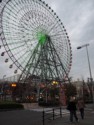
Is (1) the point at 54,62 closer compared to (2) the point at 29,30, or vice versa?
(2) the point at 29,30

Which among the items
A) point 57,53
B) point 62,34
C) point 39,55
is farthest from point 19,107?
point 62,34

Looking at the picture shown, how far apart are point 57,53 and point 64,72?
463 cm

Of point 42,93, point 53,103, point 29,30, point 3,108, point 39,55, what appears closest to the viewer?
point 3,108

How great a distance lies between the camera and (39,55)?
4353 cm

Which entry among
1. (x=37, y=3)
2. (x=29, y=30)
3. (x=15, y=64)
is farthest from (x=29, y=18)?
(x=15, y=64)

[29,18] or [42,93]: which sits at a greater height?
[29,18]

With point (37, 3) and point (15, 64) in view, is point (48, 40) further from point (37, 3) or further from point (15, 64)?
point (15, 64)

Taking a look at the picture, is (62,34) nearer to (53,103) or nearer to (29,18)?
(29,18)

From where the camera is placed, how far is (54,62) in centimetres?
4625

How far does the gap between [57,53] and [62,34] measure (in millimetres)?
4478

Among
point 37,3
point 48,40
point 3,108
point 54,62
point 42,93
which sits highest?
point 37,3

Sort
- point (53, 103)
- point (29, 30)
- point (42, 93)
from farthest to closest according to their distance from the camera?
point (42, 93) → point (53, 103) → point (29, 30)

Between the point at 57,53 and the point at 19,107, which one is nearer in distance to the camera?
the point at 19,107

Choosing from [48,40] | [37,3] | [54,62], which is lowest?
[54,62]
